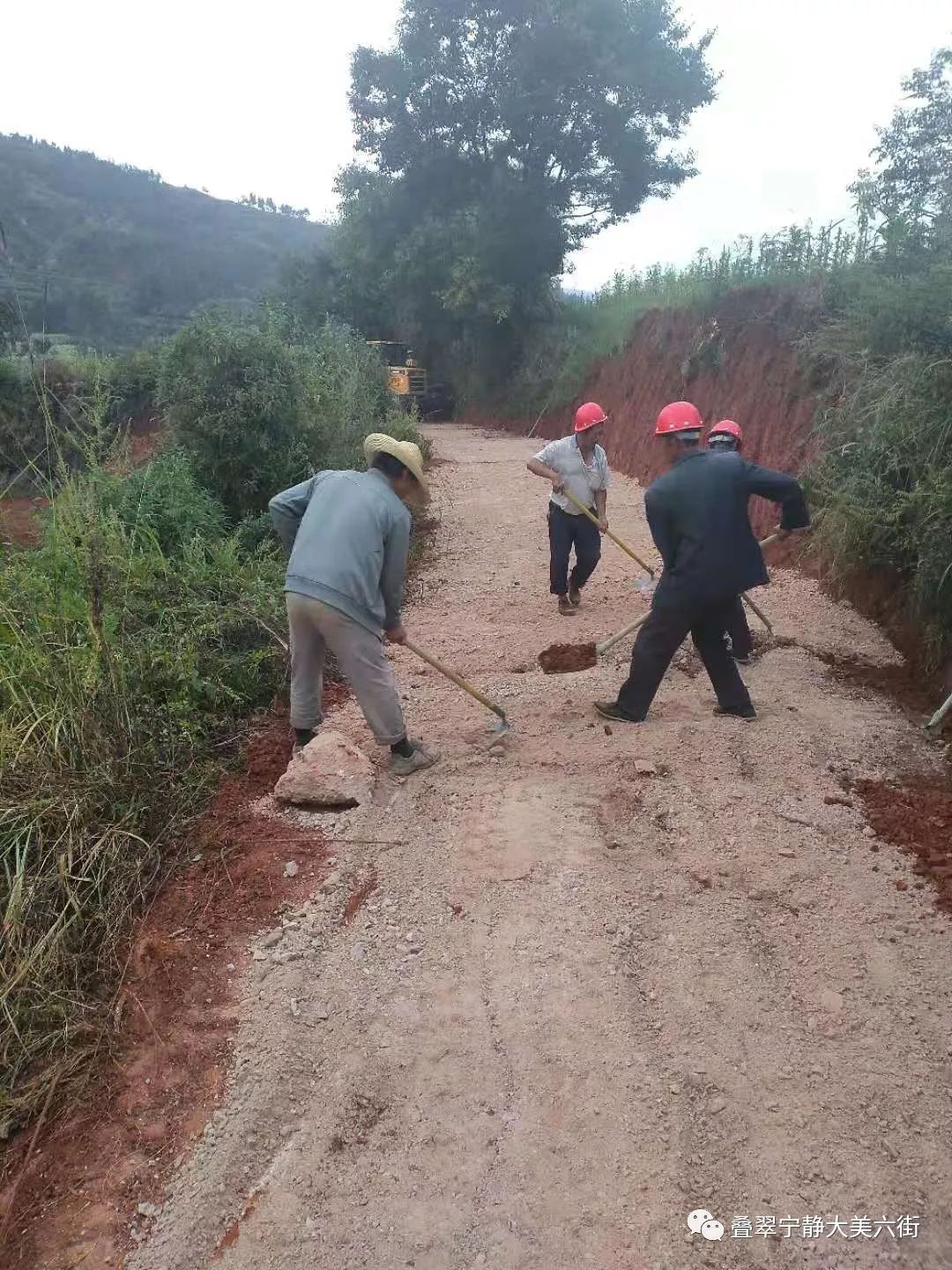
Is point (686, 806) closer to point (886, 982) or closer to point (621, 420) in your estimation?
point (886, 982)

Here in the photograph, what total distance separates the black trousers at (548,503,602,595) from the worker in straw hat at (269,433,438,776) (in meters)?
2.29

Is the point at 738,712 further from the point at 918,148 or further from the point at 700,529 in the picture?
the point at 918,148

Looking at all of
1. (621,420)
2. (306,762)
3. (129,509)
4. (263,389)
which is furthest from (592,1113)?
(621,420)

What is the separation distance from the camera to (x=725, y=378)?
988 cm

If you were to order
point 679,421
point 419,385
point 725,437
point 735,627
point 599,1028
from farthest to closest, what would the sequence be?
point 419,385 < point 725,437 < point 735,627 < point 679,421 < point 599,1028

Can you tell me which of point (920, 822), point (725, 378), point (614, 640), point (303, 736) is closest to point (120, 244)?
point (725, 378)

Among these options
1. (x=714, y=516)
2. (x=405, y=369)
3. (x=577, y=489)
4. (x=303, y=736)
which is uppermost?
(x=405, y=369)

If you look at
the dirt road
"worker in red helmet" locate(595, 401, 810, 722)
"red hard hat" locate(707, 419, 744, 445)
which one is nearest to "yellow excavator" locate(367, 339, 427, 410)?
"red hard hat" locate(707, 419, 744, 445)

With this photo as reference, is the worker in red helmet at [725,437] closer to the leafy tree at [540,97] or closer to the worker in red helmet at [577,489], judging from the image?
→ the worker in red helmet at [577,489]

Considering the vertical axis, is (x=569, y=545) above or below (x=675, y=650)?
above

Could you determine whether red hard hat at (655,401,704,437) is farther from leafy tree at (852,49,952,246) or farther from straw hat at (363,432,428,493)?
leafy tree at (852,49,952,246)

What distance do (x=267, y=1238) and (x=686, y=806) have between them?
2.25 metres

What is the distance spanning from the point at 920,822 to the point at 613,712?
1.52 metres

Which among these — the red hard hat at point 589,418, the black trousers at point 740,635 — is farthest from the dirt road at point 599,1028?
the red hard hat at point 589,418
